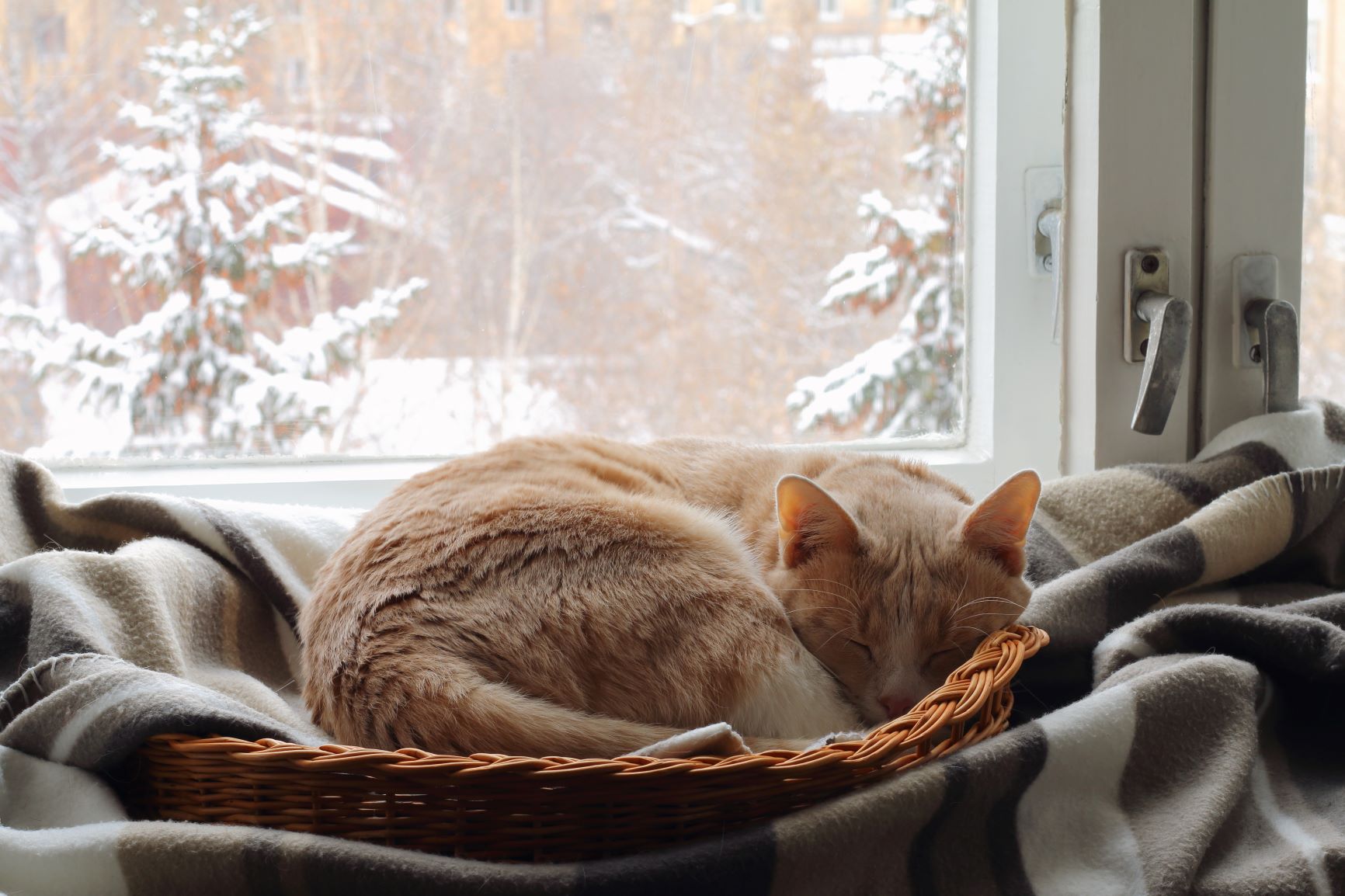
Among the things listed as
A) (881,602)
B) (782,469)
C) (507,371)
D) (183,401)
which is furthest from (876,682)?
(183,401)

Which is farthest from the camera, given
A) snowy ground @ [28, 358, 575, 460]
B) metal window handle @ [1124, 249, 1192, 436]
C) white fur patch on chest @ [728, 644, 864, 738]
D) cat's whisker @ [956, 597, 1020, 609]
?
snowy ground @ [28, 358, 575, 460]

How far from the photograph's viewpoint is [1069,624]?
1163mm

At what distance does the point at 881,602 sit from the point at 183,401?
48.5 inches

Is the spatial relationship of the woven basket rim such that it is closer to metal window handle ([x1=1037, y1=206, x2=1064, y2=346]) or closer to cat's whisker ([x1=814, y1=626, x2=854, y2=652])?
cat's whisker ([x1=814, y1=626, x2=854, y2=652])

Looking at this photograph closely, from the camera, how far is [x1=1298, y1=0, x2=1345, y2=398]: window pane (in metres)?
1.63

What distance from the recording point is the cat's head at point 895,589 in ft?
3.75

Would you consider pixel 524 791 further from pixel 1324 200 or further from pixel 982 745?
pixel 1324 200

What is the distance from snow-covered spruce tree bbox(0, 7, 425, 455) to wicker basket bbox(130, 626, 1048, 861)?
986 millimetres

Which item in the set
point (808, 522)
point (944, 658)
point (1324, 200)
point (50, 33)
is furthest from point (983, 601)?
point (50, 33)

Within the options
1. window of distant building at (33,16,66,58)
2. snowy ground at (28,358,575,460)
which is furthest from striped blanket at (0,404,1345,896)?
window of distant building at (33,16,66,58)

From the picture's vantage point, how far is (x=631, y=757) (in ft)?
2.62

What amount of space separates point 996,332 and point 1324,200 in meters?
0.54

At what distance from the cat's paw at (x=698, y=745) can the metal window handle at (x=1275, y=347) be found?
1072 millimetres

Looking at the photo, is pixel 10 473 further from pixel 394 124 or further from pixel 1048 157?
pixel 1048 157
